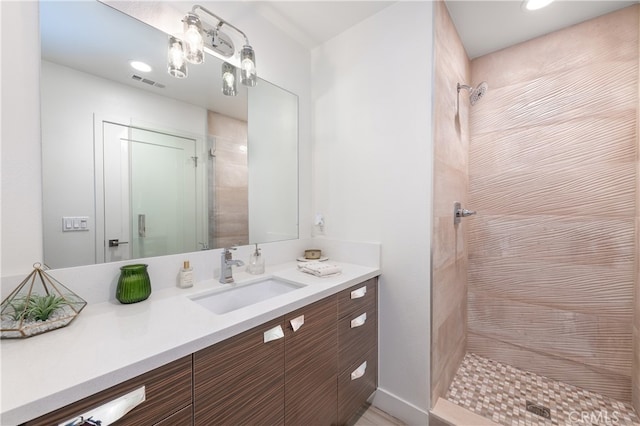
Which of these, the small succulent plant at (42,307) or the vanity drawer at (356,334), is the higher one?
the small succulent plant at (42,307)

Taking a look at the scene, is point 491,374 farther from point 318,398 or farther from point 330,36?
point 330,36

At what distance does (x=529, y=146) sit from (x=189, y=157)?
2242mm

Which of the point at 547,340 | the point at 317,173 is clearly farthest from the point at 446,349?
the point at 317,173

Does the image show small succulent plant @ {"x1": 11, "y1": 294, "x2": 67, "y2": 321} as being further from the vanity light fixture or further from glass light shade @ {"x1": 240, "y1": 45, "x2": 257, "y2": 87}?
glass light shade @ {"x1": 240, "y1": 45, "x2": 257, "y2": 87}

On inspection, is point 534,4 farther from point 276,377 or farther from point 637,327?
point 276,377

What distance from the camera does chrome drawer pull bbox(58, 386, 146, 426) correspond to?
541 millimetres

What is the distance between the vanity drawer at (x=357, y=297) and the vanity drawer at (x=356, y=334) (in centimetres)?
2

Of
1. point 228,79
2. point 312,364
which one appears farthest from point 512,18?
point 312,364

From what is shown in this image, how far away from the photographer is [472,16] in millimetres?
1581

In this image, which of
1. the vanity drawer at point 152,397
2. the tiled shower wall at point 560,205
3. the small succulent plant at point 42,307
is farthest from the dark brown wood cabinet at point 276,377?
the tiled shower wall at point 560,205

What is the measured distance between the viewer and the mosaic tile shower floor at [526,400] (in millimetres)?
1396

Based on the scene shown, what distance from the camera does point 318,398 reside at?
44.1 inches

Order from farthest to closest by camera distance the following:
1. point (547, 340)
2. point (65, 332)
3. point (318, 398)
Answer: point (547, 340) < point (318, 398) < point (65, 332)

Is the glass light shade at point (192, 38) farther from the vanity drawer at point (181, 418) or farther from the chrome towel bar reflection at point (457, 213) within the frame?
the chrome towel bar reflection at point (457, 213)
